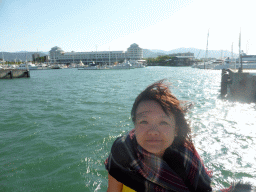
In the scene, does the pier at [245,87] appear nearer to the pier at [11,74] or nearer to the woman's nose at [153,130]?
the woman's nose at [153,130]

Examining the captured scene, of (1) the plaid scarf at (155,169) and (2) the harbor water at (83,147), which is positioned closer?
(1) the plaid scarf at (155,169)

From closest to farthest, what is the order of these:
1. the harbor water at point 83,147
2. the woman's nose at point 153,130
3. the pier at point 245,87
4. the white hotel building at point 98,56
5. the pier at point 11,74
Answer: the woman's nose at point 153,130, the harbor water at point 83,147, the pier at point 245,87, the pier at point 11,74, the white hotel building at point 98,56

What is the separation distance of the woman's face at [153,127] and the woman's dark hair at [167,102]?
0.10ft

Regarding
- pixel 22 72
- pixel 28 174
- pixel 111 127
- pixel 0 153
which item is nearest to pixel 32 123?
pixel 0 153

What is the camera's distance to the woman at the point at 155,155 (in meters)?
1.29

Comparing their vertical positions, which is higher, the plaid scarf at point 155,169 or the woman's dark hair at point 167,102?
the woman's dark hair at point 167,102

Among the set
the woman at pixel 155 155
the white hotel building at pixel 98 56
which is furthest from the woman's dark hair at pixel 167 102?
the white hotel building at pixel 98 56

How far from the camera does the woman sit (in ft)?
4.24

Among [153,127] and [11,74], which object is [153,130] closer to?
[153,127]

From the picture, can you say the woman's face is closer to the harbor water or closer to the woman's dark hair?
the woman's dark hair

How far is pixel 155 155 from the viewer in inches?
52.9

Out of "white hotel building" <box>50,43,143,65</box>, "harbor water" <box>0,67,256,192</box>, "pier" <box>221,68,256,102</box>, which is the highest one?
"white hotel building" <box>50,43,143,65</box>

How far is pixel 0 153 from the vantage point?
16.1ft

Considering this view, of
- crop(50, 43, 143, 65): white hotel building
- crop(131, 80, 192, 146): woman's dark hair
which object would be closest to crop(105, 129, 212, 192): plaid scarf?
crop(131, 80, 192, 146): woman's dark hair
